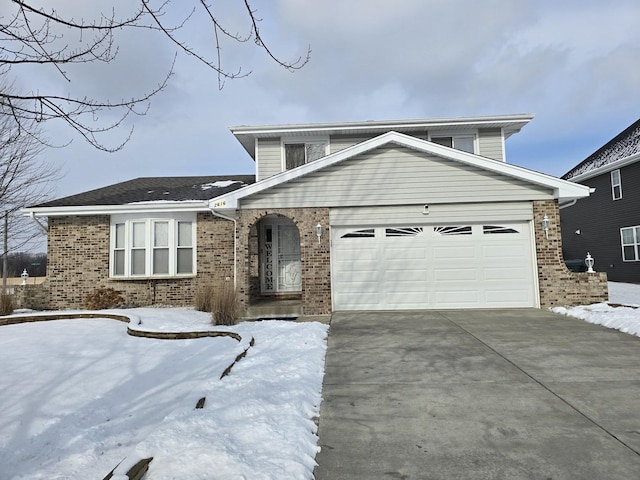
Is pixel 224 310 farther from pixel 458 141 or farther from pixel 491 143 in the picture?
pixel 491 143

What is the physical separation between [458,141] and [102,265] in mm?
12209

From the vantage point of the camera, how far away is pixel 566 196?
9.87m

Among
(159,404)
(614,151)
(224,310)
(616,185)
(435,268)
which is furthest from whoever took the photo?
(614,151)

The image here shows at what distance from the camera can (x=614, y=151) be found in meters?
A: 19.3

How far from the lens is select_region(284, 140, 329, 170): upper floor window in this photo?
42.7ft

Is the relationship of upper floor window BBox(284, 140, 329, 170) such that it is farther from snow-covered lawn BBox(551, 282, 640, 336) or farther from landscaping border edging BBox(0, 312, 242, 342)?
snow-covered lawn BBox(551, 282, 640, 336)

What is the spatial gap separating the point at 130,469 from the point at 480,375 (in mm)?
4035

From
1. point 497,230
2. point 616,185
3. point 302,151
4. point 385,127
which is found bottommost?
point 497,230

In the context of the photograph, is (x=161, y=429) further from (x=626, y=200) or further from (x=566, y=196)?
(x=626, y=200)

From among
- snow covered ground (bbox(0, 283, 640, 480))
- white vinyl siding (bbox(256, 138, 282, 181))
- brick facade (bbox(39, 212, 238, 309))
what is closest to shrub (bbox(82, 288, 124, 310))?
brick facade (bbox(39, 212, 238, 309))

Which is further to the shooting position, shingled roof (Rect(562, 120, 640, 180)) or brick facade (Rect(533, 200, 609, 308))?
shingled roof (Rect(562, 120, 640, 180))

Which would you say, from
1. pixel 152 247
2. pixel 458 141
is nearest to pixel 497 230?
pixel 458 141

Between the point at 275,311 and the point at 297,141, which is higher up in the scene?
the point at 297,141

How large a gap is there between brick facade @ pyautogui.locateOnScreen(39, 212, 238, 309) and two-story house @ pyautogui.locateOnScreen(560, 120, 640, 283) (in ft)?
57.1
